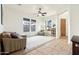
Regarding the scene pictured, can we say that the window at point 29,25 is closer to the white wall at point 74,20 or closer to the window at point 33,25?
the window at point 33,25

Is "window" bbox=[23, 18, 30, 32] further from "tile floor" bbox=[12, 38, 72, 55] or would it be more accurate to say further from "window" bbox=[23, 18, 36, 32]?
"tile floor" bbox=[12, 38, 72, 55]

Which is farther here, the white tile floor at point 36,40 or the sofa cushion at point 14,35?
the white tile floor at point 36,40

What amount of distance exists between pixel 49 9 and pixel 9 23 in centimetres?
81

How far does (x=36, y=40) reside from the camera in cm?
274

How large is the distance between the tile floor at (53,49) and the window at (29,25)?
1.35 feet

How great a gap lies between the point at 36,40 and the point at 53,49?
427 millimetres

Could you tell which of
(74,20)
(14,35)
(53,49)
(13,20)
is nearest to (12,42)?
(14,35)

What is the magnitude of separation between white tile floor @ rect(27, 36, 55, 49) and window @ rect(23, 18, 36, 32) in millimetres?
185

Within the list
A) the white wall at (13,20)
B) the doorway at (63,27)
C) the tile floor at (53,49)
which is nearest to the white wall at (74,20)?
the doorway at (63,27)

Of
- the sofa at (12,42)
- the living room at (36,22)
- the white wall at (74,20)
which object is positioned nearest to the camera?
the white wall at (74,20)

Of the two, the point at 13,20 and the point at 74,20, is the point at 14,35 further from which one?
the point at 74,20

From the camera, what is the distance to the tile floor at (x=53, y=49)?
234 centimetres

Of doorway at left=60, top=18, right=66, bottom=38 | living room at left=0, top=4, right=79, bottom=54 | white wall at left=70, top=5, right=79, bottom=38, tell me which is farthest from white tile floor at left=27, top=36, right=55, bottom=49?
white wall at left=70, top=5, right=79, bottom=38
